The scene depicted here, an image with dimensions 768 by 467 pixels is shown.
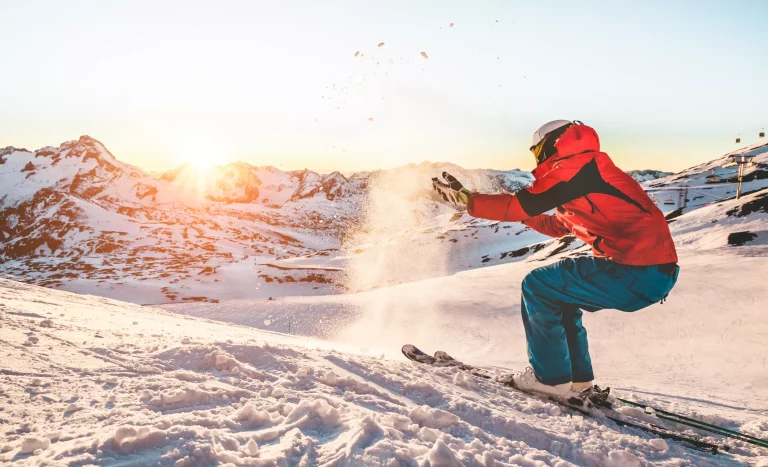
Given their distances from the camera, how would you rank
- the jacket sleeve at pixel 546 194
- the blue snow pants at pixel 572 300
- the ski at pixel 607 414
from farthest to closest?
the blue snow pants at pixel 572 300
the jacket sleeve at pixel 546 194
the ski at pixel 607 414

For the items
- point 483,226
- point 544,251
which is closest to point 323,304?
point 544,251

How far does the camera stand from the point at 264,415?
2.77m

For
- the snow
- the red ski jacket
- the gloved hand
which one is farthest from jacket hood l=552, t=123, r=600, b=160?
the snow

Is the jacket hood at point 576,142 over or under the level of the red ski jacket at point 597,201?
over

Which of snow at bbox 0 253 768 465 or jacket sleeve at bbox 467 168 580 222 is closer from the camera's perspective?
snow at bbox 0 253 768 465

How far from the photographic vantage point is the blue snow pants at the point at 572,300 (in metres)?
3.62

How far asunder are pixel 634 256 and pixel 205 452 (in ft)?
11.5

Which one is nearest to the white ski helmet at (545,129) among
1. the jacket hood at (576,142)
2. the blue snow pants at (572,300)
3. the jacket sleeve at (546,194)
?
the jacket hood at (576,142)

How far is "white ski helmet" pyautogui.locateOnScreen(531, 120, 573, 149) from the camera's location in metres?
3.87

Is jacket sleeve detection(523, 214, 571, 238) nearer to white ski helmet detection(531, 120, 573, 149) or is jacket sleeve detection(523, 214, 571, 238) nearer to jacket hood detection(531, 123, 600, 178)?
white ski helmet detection(531, 120, 573, 149)

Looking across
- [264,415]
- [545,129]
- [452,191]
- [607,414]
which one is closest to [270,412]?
[264,415]

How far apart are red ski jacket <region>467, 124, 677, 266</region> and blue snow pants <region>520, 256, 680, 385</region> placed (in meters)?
0.15

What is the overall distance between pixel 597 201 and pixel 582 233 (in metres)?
0.50

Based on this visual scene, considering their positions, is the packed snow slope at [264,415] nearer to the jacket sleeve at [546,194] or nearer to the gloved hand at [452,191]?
the jacket sleeve at [546,194]
